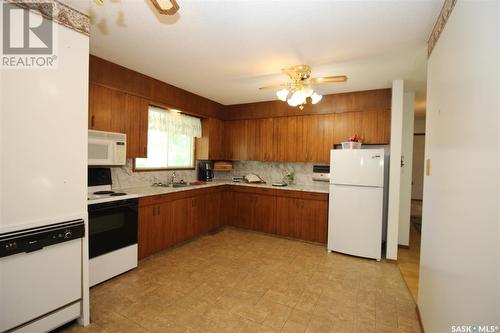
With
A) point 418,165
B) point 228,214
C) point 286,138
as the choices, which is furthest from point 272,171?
point 418,165

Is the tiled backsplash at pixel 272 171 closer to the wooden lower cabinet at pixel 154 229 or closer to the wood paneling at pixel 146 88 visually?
the wood paneling at pixel 146 88

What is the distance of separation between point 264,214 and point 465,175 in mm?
3306

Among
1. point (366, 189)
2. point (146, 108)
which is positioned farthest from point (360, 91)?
point (146, 108)

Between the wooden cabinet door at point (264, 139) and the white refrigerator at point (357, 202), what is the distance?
4.52 feet

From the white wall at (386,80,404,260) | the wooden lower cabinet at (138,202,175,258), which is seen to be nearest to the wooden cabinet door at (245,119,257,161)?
the wooden lower cabinet at (138,202,175,258)

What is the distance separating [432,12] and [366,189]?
2210mm

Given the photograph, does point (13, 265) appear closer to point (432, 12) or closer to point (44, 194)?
point (44, 194)

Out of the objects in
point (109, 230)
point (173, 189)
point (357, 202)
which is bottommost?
point (109, 230)

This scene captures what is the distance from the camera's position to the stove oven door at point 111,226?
239 centimetres

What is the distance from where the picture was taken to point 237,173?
5.29 m

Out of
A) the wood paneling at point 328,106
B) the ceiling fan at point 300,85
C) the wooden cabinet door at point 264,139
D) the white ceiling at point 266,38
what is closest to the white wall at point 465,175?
the white ceiling at point 266,38

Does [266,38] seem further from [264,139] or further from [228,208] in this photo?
[228,208]

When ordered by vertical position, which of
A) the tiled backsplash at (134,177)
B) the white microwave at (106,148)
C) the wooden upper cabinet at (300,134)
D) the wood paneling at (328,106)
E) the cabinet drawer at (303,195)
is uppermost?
the wood paneling at (328,106)

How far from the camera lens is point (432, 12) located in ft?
5.70
